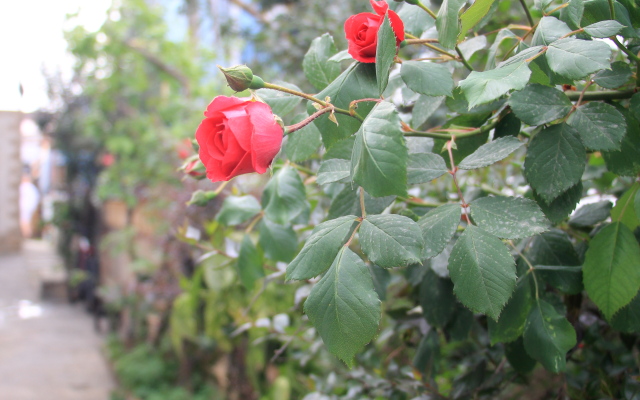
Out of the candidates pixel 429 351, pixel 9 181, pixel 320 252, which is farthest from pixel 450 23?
pixel 9 181

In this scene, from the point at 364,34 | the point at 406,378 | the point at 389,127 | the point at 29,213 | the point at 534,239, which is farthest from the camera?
the point at 29,213

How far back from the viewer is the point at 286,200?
0.64 metres

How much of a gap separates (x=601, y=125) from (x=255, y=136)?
12.9 inches

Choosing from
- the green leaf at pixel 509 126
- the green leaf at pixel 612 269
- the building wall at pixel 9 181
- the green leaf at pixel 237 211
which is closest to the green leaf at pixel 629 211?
the green leaf at pixel 612 269

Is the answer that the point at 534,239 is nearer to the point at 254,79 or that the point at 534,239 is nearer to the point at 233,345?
the point at 254,79

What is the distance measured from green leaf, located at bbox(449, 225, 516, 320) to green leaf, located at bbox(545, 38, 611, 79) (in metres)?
0.15

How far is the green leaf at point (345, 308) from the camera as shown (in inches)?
14.8

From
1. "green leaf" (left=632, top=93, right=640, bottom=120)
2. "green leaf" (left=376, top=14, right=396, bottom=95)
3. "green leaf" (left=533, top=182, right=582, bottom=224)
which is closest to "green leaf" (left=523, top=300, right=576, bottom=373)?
"green leaf" (left=533, top=182, right=582, bottom=224)

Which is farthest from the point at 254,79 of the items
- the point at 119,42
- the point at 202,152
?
the point at 119,42

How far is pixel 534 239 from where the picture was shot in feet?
2.05

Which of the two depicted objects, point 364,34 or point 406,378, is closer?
point 364,34

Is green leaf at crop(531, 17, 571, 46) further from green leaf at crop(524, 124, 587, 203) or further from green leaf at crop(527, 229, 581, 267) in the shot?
green leaf at crop(527, 229, 581, 267)

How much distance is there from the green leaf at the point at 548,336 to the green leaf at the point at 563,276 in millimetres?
39

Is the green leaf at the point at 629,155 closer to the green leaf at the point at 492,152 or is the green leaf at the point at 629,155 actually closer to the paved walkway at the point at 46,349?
the green leaf at the point at 492,152
